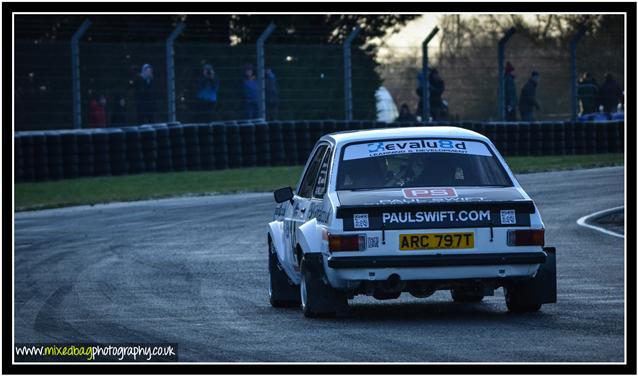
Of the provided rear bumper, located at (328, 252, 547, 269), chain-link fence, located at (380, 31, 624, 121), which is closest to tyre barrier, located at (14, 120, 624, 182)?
chain-link fence, located at (380, 31, 624, 121)

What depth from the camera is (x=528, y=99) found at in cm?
2988

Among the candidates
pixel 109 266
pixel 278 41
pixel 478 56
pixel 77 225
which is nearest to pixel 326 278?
pixel 109 266

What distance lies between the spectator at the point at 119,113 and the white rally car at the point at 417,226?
1628cm

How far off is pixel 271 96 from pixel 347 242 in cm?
1834

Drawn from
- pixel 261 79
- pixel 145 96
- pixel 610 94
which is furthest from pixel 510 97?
pixel 145 96

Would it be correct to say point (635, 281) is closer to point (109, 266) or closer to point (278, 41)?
point (109, 266)

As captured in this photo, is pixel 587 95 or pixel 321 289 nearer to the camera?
pixel 321 289

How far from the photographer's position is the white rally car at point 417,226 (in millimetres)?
9188

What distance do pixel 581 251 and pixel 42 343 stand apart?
776cm

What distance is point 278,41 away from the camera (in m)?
36.8

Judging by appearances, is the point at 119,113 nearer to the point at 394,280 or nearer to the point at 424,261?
the point at 394,280

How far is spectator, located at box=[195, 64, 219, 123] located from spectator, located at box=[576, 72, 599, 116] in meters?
8.37

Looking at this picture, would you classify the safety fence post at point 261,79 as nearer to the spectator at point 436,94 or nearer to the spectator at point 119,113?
the spectator at point 119,113

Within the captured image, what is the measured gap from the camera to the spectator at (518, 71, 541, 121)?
29.7m
